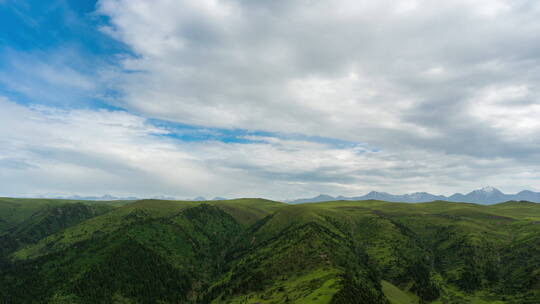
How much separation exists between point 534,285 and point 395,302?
99170 mm

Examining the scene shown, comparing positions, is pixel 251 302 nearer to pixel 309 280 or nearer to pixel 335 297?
pixel 309 280

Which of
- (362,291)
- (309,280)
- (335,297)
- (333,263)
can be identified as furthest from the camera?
(333,263)

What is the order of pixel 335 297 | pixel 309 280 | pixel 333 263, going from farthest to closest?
pixel 333 263
pixel 309 280
pixel 335 297

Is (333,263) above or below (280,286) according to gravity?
above

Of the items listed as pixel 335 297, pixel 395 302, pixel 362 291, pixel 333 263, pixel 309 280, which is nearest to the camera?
pixel 335 297

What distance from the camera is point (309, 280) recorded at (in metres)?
175

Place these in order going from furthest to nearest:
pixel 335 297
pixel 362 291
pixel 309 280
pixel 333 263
Answer: pixel 333 263, pixel 309 280, pixel 362 291, pixel 335 297

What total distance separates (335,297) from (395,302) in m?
81.0

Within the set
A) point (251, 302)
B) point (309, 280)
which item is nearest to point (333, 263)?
point (309, 280)

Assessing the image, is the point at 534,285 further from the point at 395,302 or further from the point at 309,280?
the point at 309,280

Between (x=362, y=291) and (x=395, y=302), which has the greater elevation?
(x=362, y=291)

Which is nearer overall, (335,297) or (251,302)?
(335,297)

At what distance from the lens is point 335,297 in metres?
134

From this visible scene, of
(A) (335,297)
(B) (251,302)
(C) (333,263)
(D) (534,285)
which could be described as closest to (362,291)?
(A) (335,297)
